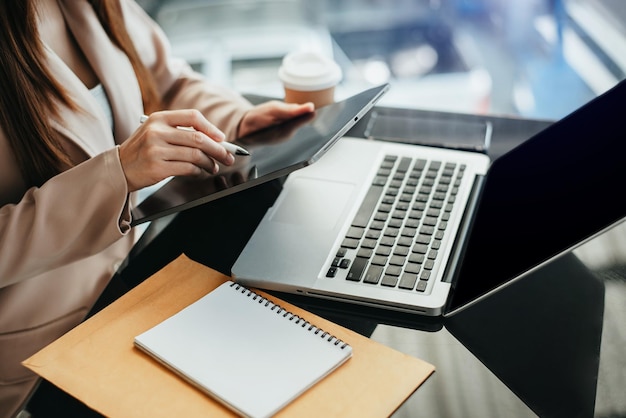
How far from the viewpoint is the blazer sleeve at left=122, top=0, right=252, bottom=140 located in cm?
104

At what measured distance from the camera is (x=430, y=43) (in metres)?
3.30

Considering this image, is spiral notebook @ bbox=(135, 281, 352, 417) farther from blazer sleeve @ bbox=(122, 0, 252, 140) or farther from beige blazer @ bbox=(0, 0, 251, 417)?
blazer sleeve @ bbox=(122, 0, 252, 140)

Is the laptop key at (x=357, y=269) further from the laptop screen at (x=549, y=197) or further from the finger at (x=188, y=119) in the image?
the finger at (x=188, y=119)

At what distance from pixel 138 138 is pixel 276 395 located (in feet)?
1.14

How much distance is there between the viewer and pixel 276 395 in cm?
59

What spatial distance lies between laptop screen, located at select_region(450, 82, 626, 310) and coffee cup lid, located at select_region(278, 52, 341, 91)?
0.96ft

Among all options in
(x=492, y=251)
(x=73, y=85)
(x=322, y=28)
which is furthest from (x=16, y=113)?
(x=322, y=28)

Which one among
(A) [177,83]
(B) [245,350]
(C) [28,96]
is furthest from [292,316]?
(A) [177,83]

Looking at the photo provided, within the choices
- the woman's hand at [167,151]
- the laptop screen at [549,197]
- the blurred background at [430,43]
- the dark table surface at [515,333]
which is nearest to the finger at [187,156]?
the woman's hand at [167,151]

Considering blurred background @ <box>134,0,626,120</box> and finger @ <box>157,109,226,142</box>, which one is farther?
blurred background @ <box>134,0,626,120</box>

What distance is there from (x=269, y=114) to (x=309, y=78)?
0.09 m

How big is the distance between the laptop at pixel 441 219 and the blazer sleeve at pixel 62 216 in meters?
0.16

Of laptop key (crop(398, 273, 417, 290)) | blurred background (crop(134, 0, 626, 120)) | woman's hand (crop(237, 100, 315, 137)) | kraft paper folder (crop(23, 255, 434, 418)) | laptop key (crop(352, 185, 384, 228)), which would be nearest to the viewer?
kraft paper folder (crop(23, 255, 434, 418))

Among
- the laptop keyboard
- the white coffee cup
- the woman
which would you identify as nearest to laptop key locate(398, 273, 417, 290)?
the laptop keyboard
